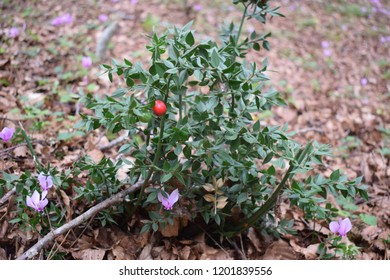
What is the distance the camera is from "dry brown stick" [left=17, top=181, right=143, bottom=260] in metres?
1.36

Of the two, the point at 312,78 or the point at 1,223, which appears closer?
the point at 1,223

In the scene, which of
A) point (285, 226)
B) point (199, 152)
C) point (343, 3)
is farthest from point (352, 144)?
point (343, 3)

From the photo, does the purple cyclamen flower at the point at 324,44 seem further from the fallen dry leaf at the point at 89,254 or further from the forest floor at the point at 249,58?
the fallen dry leaf at the point at 89,254

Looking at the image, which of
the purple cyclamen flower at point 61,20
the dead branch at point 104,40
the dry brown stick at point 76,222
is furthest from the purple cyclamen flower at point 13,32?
the dry brown stick at point 76,222

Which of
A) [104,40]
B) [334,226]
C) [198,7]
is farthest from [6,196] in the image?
[198,7]

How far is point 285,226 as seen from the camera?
5.71 ft

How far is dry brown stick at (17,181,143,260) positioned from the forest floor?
0.12 m

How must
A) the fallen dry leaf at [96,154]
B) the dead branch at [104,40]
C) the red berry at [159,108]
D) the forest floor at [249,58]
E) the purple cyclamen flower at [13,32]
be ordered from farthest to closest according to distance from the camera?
1. the dead branch at [104,40]
2. the purple cyclamen flower at [13,32]
3. the fallen dry leaf at [96,154]
4. the forest floor at [249,58]
5. the red berry at [159,108]

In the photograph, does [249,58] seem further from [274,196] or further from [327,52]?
[274,196]

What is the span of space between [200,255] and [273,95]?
0.75m

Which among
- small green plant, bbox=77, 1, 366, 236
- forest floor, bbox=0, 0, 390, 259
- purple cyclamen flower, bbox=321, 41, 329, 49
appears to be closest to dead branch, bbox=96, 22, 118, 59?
forest floor, bbox=0, 0, 390, 259

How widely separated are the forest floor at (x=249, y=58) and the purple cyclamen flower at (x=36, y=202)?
0.20 metres

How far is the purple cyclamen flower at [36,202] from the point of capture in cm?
140
